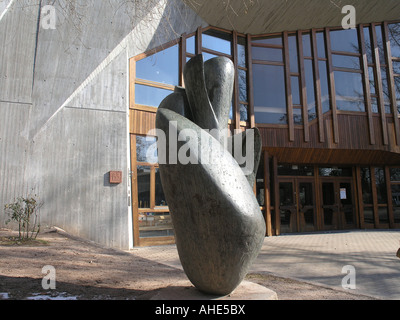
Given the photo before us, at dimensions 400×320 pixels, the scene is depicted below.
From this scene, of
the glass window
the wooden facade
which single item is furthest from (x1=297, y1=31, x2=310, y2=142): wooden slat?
the glass window

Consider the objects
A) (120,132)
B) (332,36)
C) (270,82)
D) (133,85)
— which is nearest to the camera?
(120,132)

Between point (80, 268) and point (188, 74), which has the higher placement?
point (188, 74)

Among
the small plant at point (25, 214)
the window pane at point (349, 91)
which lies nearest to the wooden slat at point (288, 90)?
the window pane at point (349, 91)

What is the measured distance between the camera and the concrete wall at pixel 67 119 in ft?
26.1

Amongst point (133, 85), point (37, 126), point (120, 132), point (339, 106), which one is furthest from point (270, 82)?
point (37, 126)

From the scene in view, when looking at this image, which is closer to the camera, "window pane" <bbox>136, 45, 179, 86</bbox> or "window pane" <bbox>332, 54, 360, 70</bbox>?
"window pane" <bbox>136, 45, 179, 86</bbox>

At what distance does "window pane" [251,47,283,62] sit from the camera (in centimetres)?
1234

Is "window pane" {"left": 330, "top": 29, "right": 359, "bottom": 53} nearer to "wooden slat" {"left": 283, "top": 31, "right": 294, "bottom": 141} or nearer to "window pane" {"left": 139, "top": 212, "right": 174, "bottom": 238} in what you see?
"wooden slat" {"left": 283, "top": 31, "right": 294, "bottom": 141}

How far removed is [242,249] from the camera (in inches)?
108

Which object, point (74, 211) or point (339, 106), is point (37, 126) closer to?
point (74, 211)

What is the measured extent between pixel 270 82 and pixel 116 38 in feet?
19.8

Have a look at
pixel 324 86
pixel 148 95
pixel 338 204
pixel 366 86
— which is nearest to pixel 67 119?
pixel 148 95

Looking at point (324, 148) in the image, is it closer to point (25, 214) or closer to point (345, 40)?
point (345, 40)

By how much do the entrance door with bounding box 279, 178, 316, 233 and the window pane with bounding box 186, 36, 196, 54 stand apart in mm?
6101
